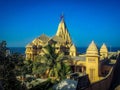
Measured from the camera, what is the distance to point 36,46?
1658 inches

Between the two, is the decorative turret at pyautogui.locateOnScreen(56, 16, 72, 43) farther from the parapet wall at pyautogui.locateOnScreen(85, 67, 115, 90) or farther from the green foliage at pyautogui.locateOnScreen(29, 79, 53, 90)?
the green foliage at pyautogui.locateOnScreen(29, 79, 53, 90)

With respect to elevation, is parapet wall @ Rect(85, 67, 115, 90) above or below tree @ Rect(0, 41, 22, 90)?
below

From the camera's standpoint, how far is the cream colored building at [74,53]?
106 feet

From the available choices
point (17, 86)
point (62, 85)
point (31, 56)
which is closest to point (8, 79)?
point (17, 86)

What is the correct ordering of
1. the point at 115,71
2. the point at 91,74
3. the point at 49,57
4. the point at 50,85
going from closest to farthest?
1. the point at 50,85
2. the point at 49,57
3. the point at 91,74
4. the point at 115,71

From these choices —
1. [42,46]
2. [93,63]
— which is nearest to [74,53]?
[42,46]

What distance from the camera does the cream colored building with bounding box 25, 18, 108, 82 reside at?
1267 inches

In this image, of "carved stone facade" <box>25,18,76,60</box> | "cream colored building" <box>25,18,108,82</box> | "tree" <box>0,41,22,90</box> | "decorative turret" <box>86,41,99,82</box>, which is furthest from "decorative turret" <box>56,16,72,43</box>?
"tree" <box>0,41,22,90</box>

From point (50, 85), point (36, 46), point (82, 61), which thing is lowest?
point (50, 85)

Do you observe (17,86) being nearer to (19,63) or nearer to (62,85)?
(19,63)

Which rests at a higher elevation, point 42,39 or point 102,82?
point 42,39

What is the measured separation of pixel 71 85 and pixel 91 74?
328 inches

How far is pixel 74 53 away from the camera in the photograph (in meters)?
45.6

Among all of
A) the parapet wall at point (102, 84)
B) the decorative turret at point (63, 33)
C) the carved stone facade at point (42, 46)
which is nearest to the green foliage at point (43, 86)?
the parapet wall at point (102, 84)
